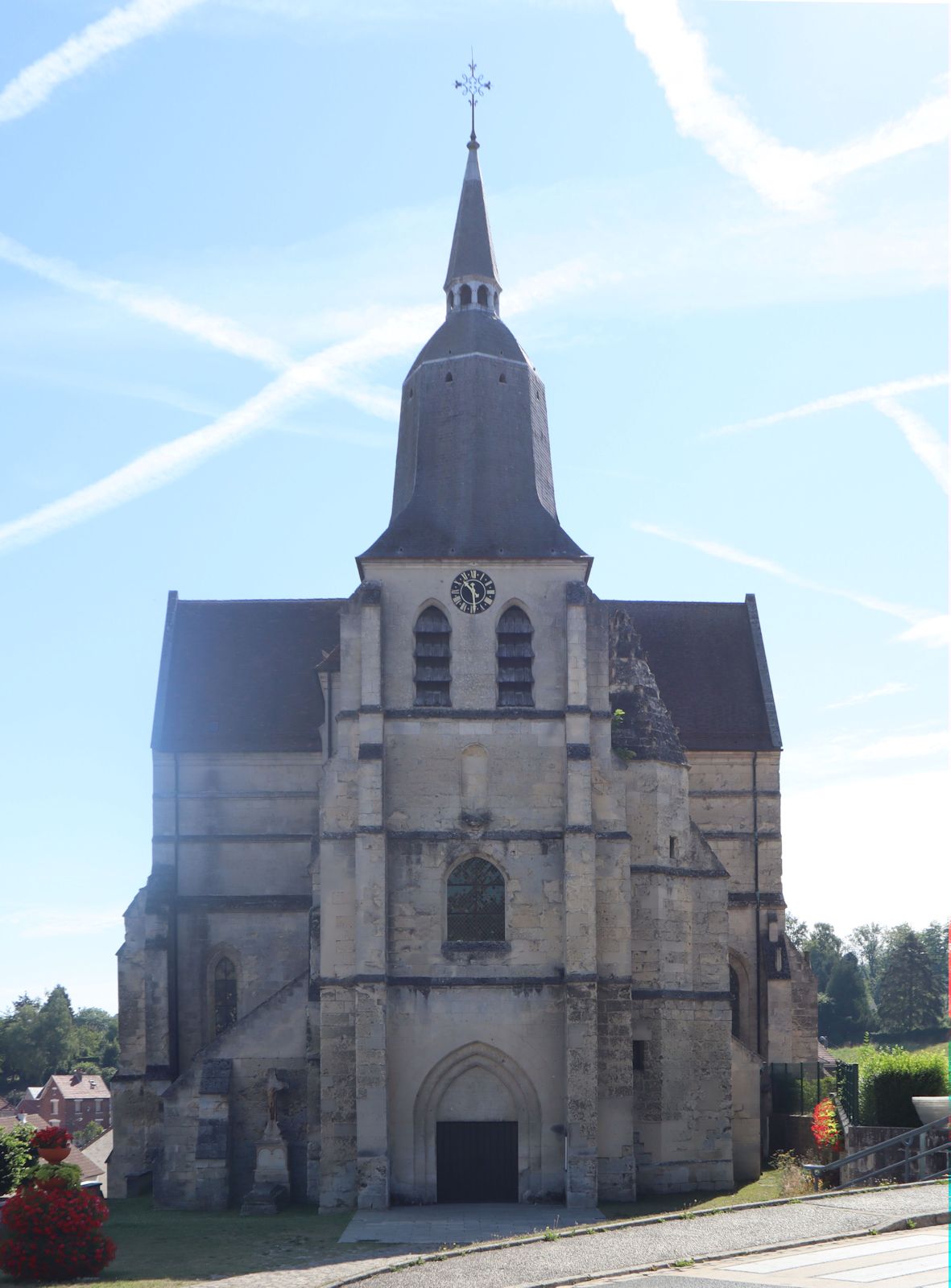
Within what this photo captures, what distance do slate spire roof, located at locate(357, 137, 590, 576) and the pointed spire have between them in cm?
3

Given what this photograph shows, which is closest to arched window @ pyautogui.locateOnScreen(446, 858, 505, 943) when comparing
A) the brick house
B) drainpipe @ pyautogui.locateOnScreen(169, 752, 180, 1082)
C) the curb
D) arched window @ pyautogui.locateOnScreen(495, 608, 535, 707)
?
arched window @ pyautogui.locateOnScreen(495, 608, 535, 707)

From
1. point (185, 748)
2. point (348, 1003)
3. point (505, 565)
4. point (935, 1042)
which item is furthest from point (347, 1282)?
point (935, 1042)

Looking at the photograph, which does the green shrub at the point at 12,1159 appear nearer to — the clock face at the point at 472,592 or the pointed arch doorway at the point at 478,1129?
the pointed arch doorway at the point at 478,1129

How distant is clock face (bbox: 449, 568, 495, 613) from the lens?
34.7 meters

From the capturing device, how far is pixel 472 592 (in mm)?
34781

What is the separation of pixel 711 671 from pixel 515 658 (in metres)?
10.7

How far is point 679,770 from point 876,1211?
15.7 m

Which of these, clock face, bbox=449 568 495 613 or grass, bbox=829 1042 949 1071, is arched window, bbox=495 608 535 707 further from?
grass, bbox=829 1042 949 1071

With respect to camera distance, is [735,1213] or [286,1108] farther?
[286,1108]

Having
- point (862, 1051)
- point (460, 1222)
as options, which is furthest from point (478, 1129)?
point (862, 1051)

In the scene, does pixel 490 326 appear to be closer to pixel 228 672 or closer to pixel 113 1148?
pixel 228 672

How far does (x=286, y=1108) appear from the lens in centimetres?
3388

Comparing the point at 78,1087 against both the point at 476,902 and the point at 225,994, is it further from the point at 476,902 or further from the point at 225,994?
the point at 476,902

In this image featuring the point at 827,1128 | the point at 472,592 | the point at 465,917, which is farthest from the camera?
the point at 472,592
